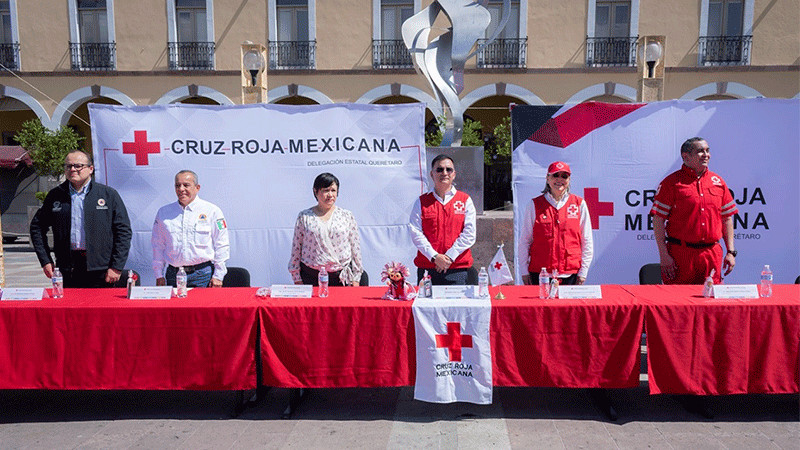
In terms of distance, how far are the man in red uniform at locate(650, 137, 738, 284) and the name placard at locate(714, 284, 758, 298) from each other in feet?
1.35

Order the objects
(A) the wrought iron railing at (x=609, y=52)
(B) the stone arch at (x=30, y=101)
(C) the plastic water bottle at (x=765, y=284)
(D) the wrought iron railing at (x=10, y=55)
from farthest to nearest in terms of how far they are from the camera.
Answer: (B) the stone arch at (x=30, y=101) → (D) the wrought iron railing at (x=10, y=55) → (A) the wrought iron railing at (x=609, y=52) → (C) the plastic water bottle at (x=765, y=284)

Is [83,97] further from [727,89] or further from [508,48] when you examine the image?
[727,89]

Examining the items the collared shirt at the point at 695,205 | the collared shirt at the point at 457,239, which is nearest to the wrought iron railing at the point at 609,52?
the collared shirt at the point at 695,205

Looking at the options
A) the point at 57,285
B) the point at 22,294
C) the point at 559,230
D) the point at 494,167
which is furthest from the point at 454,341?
the point at 494,167

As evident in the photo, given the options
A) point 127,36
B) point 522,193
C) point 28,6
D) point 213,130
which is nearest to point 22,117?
point 28,6

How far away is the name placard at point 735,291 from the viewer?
2.79m

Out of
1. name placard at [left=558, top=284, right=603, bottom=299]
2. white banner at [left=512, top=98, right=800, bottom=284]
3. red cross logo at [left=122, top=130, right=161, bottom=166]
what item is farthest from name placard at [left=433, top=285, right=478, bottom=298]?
red cross logo at [left=122, top=130, right=161, bottom=166]

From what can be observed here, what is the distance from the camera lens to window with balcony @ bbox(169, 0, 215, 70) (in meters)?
14.1

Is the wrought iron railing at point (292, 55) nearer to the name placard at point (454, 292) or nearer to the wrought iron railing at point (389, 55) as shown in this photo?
the wrought iron railing at point (389, 55)

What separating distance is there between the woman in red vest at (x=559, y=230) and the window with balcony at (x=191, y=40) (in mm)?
12813

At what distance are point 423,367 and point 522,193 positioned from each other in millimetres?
2111

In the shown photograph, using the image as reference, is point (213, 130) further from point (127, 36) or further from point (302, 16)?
point (127, 36)

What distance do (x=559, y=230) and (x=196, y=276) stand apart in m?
2.21

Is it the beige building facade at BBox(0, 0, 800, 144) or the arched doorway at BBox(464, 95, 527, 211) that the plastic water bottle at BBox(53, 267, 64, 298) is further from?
the arched doorway at BBox(464, 95, 527, 211)
